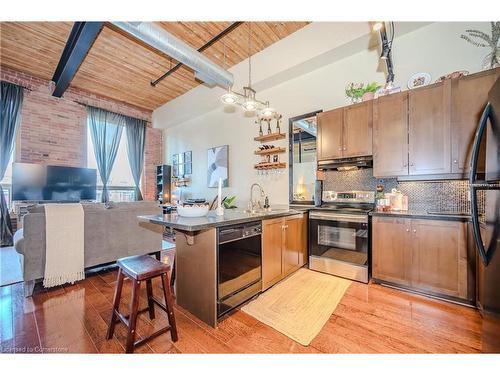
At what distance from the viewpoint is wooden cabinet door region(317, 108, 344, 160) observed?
9.61ft

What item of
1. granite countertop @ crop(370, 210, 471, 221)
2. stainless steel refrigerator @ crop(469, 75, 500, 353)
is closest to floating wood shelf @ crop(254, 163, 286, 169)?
granite countertop @ crop(370, 210, 471, 221)

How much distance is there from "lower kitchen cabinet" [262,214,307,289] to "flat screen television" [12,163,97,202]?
16.8 feet

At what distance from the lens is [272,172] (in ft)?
13.4

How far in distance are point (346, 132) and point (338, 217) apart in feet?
3.81

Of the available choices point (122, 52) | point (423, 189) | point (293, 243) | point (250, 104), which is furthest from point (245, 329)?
point (122, 52)

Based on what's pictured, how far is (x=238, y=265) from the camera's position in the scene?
6.44 feet

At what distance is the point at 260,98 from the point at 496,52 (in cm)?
319

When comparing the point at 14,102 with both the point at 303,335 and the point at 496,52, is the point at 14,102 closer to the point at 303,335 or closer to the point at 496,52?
the point at 303,335

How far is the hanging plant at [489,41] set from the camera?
208cm

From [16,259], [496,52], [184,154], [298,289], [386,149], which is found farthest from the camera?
[184,154]

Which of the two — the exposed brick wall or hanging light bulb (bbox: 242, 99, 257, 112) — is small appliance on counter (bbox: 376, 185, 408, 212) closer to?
hanging light bulb (bbox: 242, 99, 257, 112)

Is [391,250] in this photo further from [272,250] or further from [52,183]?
[52,183]
